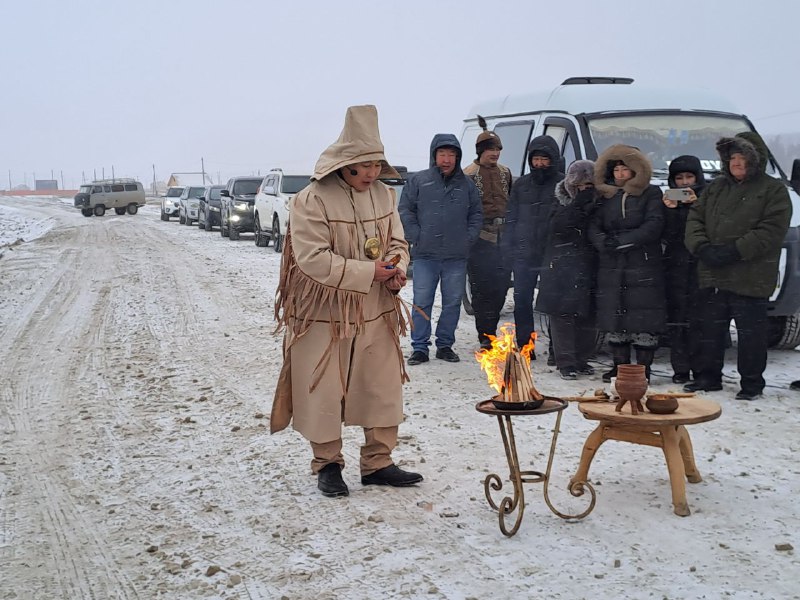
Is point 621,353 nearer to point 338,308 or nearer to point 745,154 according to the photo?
point 745,154

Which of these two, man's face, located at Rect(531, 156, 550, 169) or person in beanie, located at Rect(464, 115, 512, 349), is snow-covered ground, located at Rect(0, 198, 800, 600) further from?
man's face, located at Rect(531, 156, 550, 169)

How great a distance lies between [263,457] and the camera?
6070 millimetres

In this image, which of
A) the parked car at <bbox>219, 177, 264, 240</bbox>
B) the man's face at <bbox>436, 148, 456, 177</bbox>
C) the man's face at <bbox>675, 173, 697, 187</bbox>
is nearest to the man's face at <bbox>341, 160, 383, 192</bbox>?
the man's face at <bbox>436, 148, 456, 177</bbox>

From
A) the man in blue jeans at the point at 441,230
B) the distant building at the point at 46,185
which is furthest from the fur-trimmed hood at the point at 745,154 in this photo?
the distant building at the point at 46,185

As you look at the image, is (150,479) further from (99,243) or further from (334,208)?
(99,243)

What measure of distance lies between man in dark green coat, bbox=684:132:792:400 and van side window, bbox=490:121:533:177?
2946mm

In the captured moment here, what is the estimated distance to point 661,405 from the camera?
4969 millimetres

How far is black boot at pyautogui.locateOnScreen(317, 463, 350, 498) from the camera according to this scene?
525cm

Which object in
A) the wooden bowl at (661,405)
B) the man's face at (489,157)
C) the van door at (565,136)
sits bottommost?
the wooden bowl at (661,405)

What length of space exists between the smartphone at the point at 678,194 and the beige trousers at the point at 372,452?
3539 mm

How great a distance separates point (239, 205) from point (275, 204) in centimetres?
492

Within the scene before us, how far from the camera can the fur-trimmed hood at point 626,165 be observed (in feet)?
25.3

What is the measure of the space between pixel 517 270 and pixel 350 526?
4.33 m

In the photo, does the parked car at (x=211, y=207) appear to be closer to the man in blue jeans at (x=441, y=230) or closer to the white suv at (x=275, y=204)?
the white suv at (x=275, y=204)
